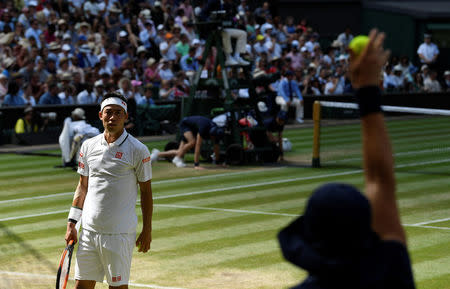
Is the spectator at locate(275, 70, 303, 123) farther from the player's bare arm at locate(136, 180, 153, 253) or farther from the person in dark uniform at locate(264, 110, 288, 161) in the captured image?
the player's bare arm at locate(136, 180, 153, 253)

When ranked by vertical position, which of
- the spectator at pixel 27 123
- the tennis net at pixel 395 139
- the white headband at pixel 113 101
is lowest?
the tennis net at pixel 395 139

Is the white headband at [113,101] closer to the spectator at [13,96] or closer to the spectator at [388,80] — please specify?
the spectator at [13,96]

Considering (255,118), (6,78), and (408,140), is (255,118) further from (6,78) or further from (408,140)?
(6,78)

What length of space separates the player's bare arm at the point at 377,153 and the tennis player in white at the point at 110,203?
3.82 metres

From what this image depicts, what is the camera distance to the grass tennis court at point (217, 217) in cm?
946

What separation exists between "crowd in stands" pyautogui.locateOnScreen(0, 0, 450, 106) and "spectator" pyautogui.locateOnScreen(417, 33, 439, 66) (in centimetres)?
25

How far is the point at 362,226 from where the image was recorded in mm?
2730

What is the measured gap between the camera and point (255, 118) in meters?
20.5

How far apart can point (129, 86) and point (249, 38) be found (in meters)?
9.80

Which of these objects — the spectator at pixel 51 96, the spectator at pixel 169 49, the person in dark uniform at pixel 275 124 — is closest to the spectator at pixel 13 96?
the spectator at pixel 51 96

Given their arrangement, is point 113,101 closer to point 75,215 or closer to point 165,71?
point 75,215

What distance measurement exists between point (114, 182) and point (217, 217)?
645 cm

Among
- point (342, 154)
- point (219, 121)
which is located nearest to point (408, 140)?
point (342, 154)

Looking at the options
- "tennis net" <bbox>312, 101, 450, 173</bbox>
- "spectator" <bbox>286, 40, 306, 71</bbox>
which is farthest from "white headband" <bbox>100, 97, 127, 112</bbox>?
"spectator" <bbox>286, 40, 306, 71</bbox>
